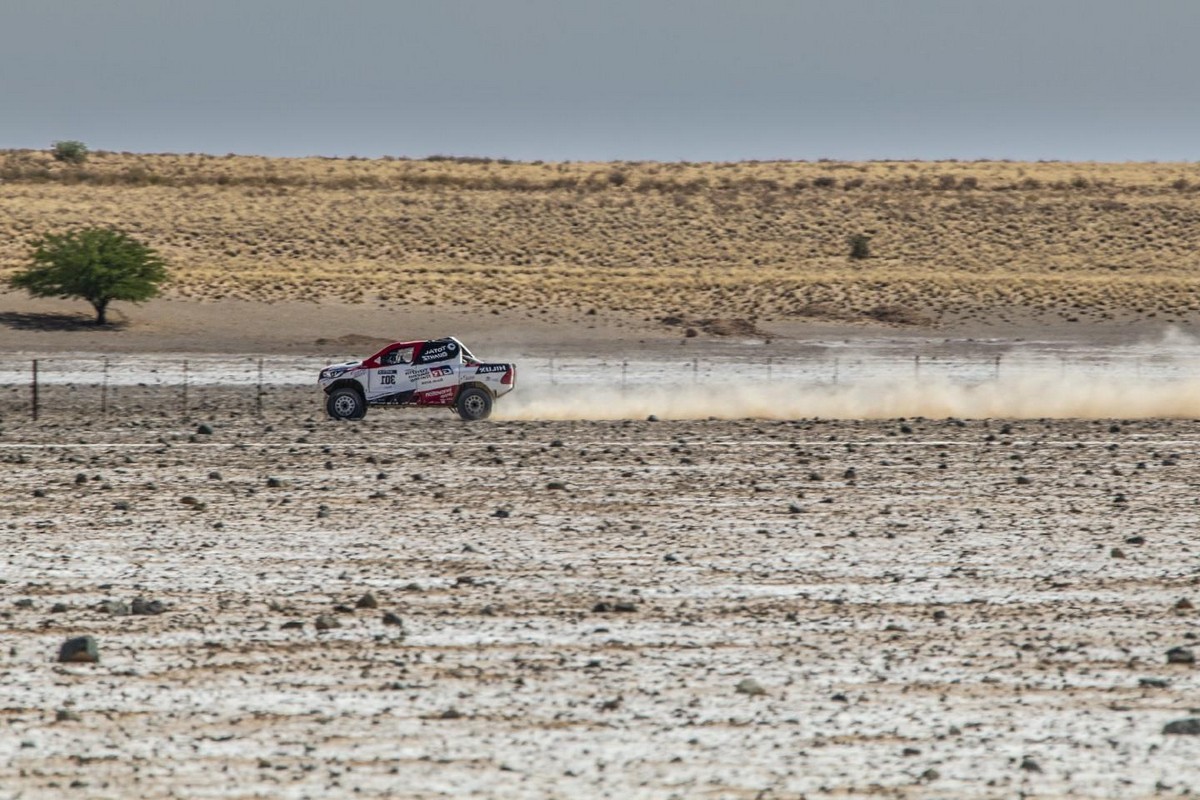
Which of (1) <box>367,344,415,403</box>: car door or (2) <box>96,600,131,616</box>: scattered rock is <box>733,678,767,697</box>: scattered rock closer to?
(2) <box>96,600,131,616</box>: scattered rock

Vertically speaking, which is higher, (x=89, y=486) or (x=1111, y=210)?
(x=1111, y=210)

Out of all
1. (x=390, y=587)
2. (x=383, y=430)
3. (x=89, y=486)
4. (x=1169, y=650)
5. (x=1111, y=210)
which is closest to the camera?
(x=1169, y=650)

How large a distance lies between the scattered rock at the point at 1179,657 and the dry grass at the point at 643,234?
44.4m

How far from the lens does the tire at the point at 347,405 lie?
30.0m

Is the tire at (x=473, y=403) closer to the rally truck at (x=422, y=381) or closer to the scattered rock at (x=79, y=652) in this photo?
the rally truck at (x=422, y=381)

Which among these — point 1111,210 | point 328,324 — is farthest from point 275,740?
point 1111,210

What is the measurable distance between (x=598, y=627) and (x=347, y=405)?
1778cm

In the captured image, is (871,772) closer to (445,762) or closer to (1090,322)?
(445,762)

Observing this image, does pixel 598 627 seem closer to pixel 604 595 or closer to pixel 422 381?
pixel 604 595

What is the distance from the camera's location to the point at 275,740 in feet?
32.6

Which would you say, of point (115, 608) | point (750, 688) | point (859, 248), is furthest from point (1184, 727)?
point (859, 248)

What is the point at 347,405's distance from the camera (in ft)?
98.5

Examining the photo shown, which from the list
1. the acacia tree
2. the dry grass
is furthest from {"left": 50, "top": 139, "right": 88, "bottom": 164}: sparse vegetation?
the acacia tree

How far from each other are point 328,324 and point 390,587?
3985cm
